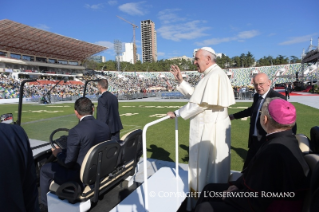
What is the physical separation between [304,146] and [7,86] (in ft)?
157

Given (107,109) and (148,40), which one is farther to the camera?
(148,40)

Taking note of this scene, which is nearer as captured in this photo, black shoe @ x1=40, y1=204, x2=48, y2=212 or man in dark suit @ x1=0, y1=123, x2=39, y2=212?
man in dark suit @ x1=0, y1=123, x2=39, y2=212

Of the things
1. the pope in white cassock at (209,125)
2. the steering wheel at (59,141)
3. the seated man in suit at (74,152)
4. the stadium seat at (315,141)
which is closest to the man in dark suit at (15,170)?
the seated man in suit at (74,152)

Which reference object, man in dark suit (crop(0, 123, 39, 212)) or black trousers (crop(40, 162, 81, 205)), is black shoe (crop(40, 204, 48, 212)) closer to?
black trousers (crop(40, 162, 81, 205))

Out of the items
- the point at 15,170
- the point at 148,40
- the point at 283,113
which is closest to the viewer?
the point at 15,170

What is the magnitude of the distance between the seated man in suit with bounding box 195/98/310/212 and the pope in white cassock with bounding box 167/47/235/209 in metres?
0.95

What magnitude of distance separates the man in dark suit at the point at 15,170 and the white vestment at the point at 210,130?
6.16 ft

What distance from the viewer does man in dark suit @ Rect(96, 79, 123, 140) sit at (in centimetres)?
491

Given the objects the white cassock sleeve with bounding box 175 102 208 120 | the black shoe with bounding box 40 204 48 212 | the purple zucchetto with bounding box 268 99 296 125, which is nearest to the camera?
the purple zucchetto with bounding box 268 99 296 125

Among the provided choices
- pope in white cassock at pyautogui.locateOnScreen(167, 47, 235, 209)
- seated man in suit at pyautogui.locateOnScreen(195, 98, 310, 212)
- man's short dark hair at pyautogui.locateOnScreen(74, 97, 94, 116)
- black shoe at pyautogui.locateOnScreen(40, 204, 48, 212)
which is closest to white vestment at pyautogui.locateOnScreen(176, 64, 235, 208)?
pope in white cassock at pyautogui.locateOnScreen(167, 47, 235, 209)

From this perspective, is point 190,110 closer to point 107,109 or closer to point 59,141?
point 59,141

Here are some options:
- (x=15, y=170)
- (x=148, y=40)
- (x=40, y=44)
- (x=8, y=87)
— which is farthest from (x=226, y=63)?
(x=15, y=170)

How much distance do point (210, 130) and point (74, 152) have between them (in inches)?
75.3

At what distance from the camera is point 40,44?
5144cm
